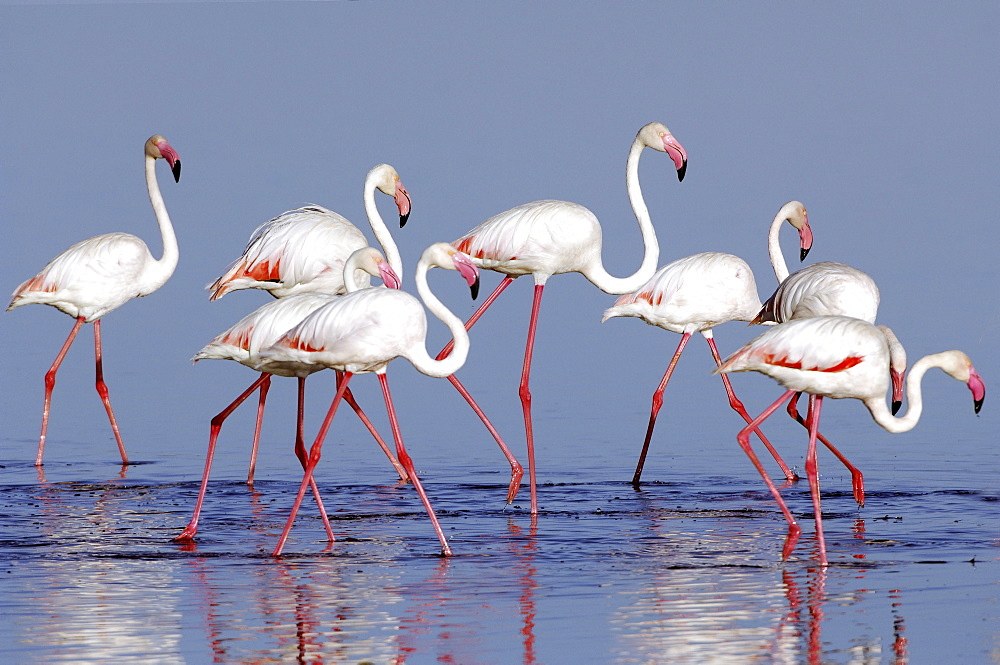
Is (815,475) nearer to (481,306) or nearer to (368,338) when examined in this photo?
(368,338)

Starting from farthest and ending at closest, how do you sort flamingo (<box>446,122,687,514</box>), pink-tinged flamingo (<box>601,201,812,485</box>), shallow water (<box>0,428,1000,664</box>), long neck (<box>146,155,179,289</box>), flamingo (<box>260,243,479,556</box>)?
1. long neck (<box>146,155,179,289</box>)
2. pink-tinged flamingo (<box>601,201,812,485</box>)
3. flamingo (<box>446,122,687,514</box>)
4. flamingo (<box>260,243,479,556</box>)
5. shallow water (<box>0,428,1000,664</box>)

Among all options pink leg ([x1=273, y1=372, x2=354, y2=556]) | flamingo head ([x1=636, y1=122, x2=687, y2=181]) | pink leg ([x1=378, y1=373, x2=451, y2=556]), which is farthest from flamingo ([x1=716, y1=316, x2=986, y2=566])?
flamingo head ([x1=636, y1=122, x2=687, y2=181])

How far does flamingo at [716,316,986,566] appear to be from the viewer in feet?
22.4

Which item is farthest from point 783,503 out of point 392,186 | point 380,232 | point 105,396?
point 105,396

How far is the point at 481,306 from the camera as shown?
9.08 meters

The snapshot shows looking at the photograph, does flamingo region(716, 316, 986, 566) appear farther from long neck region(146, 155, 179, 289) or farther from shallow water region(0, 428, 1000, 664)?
→ long neck region(146, 155, 179, 289)

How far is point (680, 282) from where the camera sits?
916 centimetres

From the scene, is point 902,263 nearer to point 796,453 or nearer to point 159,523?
point 796,453

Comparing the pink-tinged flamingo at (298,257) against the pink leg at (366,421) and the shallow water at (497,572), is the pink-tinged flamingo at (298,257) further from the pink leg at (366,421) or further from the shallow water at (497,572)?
the shallow water at (497,572)

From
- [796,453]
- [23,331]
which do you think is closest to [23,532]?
[796,453]

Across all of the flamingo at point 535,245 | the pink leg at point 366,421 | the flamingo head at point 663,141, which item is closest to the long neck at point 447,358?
the pink leg at point 366,421

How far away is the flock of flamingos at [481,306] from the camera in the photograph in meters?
6.84

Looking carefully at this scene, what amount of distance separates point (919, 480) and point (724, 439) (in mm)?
1647

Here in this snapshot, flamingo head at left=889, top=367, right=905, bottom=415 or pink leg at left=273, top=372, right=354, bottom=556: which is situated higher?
flamingo head at left=889, top=367, right=905, bottom=415
